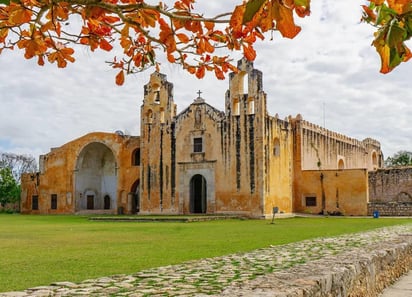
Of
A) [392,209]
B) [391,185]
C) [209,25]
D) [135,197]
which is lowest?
[392,209]

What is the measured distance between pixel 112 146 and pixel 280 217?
11.5 meters

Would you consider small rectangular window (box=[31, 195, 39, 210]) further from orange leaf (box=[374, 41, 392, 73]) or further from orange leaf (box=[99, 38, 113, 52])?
orange leaf (box=[374, 41, 392, 73])

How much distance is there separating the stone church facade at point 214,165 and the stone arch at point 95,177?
102 millimetres

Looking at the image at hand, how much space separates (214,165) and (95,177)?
10489mm

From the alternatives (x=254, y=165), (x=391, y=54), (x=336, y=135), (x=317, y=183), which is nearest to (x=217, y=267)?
(x=391, y=54)

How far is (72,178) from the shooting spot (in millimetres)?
32656

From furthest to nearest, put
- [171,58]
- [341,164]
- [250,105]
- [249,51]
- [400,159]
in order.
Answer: [400,159]
[341,164]
[250,105]
[171,58]
[249,51]

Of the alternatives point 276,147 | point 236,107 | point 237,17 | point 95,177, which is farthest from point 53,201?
point 237,17

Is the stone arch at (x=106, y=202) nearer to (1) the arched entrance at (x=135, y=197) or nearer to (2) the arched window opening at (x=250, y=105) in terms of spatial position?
(1) the arched entrance at (x=135, y=197)

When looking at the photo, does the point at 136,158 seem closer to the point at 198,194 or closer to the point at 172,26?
the point at 198,194

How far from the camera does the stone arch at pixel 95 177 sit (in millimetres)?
33000

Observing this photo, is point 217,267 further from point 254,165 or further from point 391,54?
point 254,165

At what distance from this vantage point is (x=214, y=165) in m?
26.9

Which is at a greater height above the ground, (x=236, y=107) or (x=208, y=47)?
(x=236, y=107)
